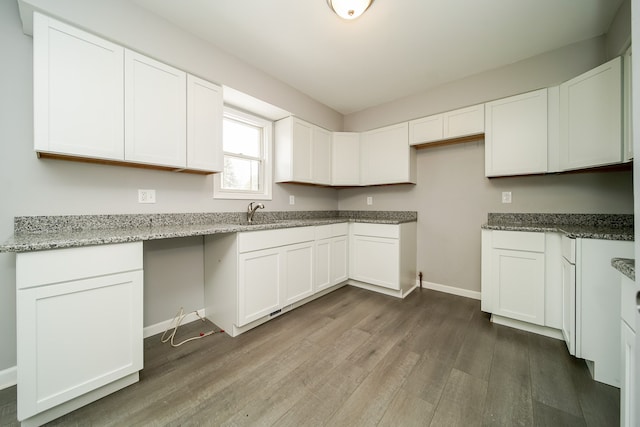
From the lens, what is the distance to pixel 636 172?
603mm

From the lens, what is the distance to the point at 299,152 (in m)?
2.96

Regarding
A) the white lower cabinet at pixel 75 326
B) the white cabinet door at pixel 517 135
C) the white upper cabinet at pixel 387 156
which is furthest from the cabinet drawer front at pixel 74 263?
the white cabinet door at pixel 517 135

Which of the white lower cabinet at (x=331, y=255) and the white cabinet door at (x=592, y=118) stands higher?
the white cabinet door at (x=592, y=118)

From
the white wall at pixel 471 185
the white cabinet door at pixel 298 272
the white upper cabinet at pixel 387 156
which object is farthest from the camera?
the white upper cabinet at pixel 387 156

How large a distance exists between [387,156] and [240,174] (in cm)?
194

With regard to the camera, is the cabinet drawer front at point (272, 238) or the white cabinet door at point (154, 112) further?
the cabinet drawer front at point (272, 238)

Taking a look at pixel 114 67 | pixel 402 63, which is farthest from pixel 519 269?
pixel 114 67

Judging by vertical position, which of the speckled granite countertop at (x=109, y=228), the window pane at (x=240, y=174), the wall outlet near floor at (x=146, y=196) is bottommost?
the speckled granite countertop at (x=109, y=228)

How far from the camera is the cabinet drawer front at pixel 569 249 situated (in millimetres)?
1582

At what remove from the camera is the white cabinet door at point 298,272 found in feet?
Result: 7.68

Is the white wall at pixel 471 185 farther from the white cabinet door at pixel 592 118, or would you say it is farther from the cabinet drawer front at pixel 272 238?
the cabinet drawer front at pixel 272 238

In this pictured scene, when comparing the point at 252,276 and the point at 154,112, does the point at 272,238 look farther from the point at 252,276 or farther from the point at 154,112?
the point at 154,112

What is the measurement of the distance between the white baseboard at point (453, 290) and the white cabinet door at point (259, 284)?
2052 mm

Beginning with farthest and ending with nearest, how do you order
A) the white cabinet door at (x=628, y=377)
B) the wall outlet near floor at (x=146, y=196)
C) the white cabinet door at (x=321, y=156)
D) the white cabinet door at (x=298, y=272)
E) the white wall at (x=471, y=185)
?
1. the white cabinet door at (x=321, y=156)
2. the white cabinet door at (x=298, y=272)
3. the white wall at (x=471, y=185)
4. the wall outlet near floor at (x=146, y=196)
5. the white cabinet door at (x=628, y=377)
